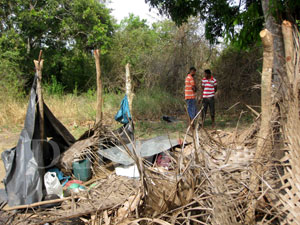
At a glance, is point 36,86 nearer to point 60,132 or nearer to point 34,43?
point 60,132

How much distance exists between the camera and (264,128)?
195cm

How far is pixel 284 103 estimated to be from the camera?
181 cm

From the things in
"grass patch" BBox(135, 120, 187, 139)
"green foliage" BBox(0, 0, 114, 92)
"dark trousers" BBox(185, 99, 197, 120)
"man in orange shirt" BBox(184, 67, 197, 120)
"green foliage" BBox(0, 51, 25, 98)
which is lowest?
"grass patch" BBox(135, 120, 187, 139)

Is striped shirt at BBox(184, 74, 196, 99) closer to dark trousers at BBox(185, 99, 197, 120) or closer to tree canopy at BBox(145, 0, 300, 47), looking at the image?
dark trousers at BBox(185, 99, 197, 120)

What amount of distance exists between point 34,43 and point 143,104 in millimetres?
7369

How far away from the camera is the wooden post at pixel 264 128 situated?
5.53 feet

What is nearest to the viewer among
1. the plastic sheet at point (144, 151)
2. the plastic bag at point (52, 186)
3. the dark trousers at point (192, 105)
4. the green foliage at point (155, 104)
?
the plastic bag at point (52, 186)

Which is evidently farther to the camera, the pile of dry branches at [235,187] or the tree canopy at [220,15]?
the tree canopy at [220,15]

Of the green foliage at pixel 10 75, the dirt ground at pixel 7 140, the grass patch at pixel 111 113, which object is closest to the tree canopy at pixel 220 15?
the grass patch at pixel 111 113

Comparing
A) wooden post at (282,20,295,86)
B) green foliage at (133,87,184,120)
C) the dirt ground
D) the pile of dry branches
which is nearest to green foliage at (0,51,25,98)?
the dirt ground

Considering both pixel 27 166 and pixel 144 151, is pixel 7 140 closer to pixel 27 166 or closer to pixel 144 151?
pixel 27 166

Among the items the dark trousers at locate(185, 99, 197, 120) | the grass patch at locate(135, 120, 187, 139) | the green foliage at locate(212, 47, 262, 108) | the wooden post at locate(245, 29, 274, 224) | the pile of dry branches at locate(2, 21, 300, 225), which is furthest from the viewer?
the green foliage at locate(212, 47, 262, 108)

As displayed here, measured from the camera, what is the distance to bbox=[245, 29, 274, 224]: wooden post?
1685 millimetres

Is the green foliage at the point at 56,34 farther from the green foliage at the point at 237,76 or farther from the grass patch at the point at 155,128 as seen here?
the grass patch at the point at 155,128
